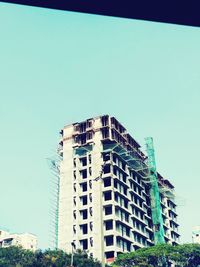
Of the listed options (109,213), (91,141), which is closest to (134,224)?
(109,213)

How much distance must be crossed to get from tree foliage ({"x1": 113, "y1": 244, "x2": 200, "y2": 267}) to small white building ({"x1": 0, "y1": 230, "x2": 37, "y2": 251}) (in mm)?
48250

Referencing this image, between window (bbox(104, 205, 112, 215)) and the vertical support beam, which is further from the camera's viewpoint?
the vertical support beam

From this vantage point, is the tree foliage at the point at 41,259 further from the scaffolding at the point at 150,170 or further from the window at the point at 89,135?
the window at the point at 89,135

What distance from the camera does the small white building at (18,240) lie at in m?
97.1

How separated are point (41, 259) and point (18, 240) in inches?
2130

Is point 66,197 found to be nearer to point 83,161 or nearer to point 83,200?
point 83,200

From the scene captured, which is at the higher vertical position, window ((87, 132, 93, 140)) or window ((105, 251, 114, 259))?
window ((87, 132, 93, 140))

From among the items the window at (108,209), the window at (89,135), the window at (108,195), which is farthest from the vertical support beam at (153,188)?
the window at (108,195)

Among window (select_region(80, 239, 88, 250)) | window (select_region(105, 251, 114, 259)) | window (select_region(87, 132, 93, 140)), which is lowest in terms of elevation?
window (select_region(105, 251, 114, 259))

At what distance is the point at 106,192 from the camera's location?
69.3 meters

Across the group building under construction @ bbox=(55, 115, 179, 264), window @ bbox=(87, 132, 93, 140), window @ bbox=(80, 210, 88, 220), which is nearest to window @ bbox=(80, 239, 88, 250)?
building under construction @ bbox=(55, 115, 179, 264)

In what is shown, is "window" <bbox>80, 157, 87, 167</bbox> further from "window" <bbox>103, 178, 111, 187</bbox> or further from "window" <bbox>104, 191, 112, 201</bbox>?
"window" <bbox>104, 191, 112, 201</bbox>

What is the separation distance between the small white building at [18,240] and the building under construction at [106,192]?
32429mm

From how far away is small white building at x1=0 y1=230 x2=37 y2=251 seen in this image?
3822 inches
